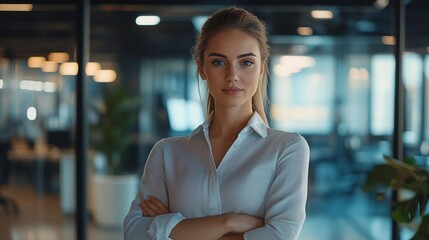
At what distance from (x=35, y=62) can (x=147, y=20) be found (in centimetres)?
147

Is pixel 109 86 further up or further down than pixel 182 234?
further up

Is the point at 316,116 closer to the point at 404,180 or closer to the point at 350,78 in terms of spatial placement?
the point at 350,78

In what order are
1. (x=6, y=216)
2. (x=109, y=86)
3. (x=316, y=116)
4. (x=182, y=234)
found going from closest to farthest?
(x=182, y=234)
(x=6, y=216)
(x=109, y=86)
(x=316, y=116)

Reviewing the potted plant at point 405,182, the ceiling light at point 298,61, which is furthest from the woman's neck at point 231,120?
the ceiling light at point 298,61

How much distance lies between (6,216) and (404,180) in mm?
5393

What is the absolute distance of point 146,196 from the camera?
5.22 ft

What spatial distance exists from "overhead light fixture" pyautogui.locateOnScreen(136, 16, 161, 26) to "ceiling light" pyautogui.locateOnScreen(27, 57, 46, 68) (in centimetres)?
128

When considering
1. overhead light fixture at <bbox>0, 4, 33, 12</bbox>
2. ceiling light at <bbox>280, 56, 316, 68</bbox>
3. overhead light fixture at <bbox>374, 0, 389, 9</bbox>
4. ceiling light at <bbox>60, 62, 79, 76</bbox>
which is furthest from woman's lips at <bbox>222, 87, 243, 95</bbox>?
ceiling light at <bbox>280, 56, 316, 68</bbox>

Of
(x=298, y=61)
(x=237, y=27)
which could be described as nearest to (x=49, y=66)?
(x=298, y=61)

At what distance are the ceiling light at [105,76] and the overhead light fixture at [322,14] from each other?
2.57 m

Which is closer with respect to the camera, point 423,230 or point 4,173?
point 423,230

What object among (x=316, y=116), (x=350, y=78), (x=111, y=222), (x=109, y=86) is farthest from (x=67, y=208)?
(x=350, y=78)

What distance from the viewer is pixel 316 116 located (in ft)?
23.0

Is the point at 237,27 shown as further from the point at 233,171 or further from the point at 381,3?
the point at 381,3
